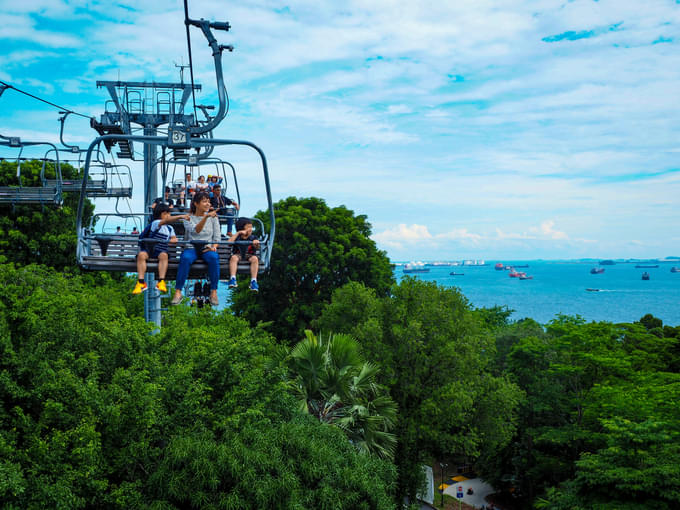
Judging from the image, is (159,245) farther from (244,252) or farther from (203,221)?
(244,252)

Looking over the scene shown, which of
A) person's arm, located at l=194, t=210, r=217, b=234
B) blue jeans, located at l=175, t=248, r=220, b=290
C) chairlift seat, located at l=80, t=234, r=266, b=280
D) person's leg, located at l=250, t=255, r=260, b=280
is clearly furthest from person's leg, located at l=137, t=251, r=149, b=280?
person's leg, located at l=250, t=255, r=260, b=280

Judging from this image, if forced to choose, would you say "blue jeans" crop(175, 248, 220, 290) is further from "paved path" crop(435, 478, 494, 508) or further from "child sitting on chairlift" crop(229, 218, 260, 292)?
"paved path" crop(435, 478, 494, 508)

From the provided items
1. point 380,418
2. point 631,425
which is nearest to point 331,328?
point 380,418

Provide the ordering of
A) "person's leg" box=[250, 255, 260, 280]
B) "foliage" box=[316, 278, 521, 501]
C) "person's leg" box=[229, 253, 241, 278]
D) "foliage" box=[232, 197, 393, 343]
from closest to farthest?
"person's leg" box=[229, 253, 241, 278] → "person's leg" box=[250, 255, 260, 280] → "foliage" box=[316, 278, 521, 501] → "foliage" box=[232, 197, 393, 343]

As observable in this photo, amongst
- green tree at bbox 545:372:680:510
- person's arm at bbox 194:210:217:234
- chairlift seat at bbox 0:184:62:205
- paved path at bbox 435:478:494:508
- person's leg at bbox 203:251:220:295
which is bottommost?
paved path at bbox 435:478:494:508

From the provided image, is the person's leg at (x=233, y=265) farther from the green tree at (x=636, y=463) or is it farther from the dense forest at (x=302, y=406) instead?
the green tree at (x=636, y=463)

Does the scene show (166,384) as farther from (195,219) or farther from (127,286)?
(127,286)
